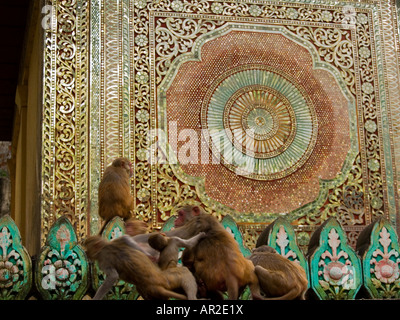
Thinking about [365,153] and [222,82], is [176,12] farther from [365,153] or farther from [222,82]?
[365,153]

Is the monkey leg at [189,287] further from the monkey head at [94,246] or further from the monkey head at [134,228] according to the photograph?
the monkey head at [134,228]

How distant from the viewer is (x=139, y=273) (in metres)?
3.88

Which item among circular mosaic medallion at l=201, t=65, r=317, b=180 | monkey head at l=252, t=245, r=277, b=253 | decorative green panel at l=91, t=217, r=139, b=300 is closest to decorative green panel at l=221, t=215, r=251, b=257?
monkey head at l=252, t=245, r=277, b=253

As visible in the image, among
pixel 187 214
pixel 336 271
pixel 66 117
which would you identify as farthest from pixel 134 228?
pixel 66 117

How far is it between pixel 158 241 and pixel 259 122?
3.56m

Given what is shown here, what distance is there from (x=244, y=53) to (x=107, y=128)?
5.07ft

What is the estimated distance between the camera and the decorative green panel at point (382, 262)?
4.68 metres

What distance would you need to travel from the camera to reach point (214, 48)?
750 centimetres

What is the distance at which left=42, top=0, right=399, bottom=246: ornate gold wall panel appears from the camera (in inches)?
275

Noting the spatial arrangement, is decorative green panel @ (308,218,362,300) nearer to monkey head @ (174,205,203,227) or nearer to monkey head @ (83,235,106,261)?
monkey head @ (174,205,203,227)

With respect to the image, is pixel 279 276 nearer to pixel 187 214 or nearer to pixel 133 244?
pixel 187 214

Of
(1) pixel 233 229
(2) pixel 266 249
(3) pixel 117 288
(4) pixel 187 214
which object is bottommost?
(3) pixel 117 288
